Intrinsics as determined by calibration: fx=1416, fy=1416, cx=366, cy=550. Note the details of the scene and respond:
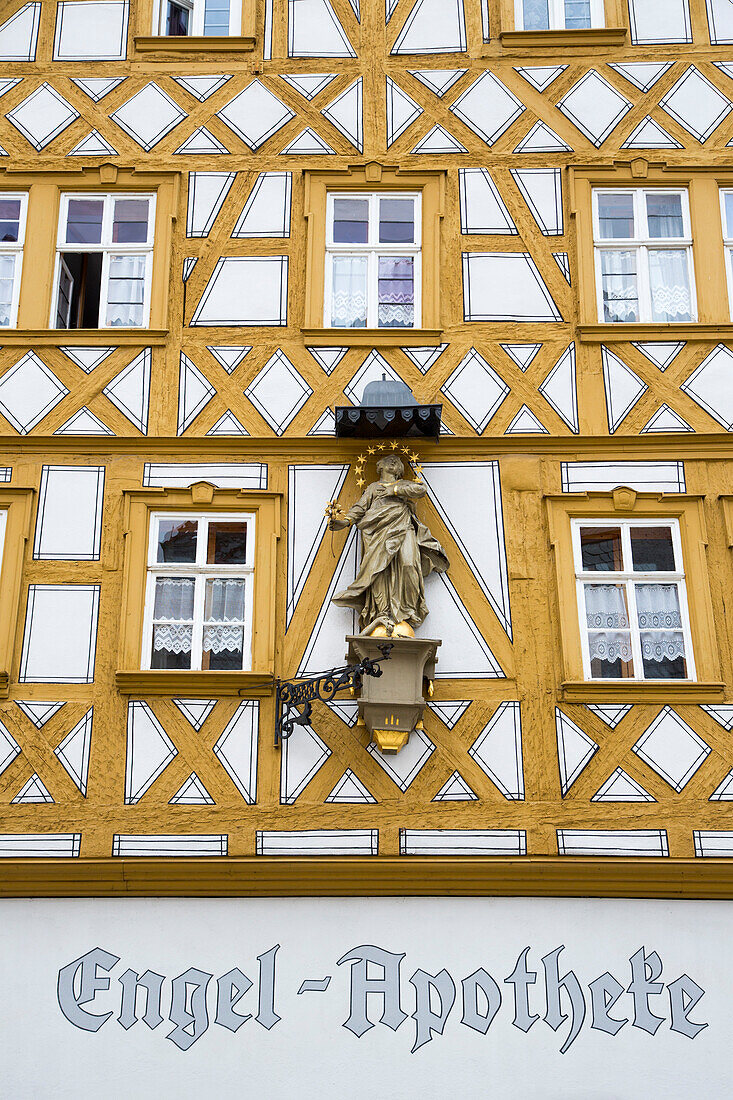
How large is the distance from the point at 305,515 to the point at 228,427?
984 millimetres

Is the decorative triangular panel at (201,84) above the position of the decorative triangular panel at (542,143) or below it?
above

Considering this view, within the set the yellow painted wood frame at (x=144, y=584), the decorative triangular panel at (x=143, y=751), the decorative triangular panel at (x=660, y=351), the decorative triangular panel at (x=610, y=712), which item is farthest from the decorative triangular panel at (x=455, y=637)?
the decorative triangular panel at (x=660, y=351)

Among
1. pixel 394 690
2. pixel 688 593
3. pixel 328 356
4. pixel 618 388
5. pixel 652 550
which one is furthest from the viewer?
pixel 328 356

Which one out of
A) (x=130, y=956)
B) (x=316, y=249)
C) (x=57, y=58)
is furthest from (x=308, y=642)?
(x=57, y=58)

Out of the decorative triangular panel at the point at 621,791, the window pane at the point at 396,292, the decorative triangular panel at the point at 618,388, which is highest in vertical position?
the window pane at the point at 396,292

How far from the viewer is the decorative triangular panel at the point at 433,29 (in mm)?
12594

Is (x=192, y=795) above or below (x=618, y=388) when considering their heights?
below

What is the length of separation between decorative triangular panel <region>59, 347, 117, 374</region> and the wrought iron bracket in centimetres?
317

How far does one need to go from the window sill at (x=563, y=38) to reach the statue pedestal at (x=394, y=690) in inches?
224

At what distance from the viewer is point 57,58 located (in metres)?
12.7

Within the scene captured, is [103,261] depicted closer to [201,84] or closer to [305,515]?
[201,84]

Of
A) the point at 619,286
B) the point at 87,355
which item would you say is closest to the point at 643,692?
the point at 619,286

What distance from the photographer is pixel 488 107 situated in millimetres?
12398

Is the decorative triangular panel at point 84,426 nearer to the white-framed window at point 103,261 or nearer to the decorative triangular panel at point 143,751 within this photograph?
the white-framed window at point 103,261
